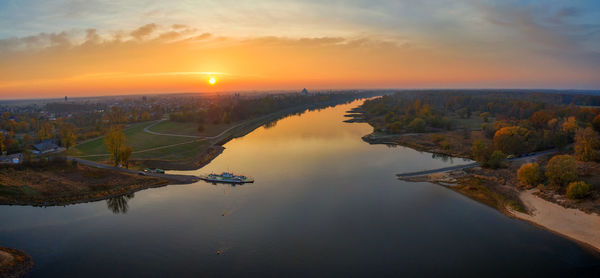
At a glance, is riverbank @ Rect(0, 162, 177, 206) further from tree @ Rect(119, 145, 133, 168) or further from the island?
the island

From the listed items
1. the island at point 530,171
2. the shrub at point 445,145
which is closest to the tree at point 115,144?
the island at point 530,171

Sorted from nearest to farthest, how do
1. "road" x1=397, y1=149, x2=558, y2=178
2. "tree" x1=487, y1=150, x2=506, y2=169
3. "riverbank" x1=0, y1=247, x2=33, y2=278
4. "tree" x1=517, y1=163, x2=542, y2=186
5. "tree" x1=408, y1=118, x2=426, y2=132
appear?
"riverbank" x1=0, y1=247, x2=33, y2=278
"tree" x1=517, y1=163, x2=542, y2=186
"road" x1=397, y1=149, x2=558, y2=178
"tree" x1=487, y1=150, x2=506, y2=169
"tree" x1=408, y1=118, x2=426, y2=132

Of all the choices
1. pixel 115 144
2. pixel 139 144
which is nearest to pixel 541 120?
pixel 115 144

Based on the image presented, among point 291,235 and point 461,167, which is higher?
point 461,167

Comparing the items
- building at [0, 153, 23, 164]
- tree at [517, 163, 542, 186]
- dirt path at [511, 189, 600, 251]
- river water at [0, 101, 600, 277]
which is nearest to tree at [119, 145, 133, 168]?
river water at [0, 101, 600, 277]

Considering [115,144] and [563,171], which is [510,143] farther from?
[115,144]

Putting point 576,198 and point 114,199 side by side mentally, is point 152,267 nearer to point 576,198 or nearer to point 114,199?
point 114,199

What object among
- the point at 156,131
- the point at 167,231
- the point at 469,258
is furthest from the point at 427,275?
the point at 156,131
